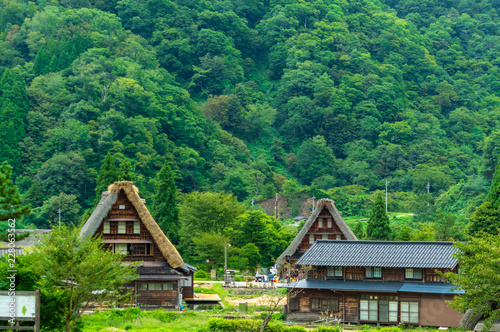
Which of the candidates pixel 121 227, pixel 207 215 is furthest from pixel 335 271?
pixel 207 215

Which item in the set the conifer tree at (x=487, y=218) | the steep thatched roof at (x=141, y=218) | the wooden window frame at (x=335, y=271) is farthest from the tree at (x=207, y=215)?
the wooden window frame at (x=335, y=271)

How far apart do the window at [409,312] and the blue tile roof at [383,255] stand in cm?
205

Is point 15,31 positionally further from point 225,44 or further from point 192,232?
point 192,232

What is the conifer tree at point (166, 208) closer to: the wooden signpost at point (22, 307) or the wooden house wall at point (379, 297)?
the wooden house wall at point (379, 297)

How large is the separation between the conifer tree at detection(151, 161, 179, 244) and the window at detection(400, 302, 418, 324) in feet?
98.4

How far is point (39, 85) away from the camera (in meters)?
106

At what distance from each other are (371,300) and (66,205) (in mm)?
53994

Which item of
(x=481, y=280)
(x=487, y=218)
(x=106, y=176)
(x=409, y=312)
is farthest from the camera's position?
(x=106, y=176)

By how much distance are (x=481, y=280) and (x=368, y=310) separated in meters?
9.28

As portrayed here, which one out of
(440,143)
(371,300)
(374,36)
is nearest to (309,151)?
(440,143)

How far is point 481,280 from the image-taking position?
32.5 meters

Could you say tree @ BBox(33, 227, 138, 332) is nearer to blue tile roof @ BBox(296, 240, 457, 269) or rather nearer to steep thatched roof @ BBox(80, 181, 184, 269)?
steep thatched roof @ BBox(80, 181, 184, 269)

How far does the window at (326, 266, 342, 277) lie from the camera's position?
42000mm

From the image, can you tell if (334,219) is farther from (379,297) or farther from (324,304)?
(379,297)
